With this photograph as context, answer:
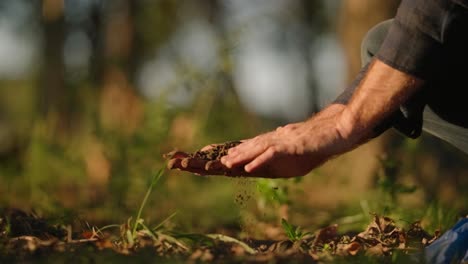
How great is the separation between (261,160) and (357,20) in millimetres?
4454

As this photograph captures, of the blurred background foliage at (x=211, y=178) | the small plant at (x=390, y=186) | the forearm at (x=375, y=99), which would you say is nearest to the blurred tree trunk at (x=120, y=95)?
the blurred background foliage at (x=211, y=178)

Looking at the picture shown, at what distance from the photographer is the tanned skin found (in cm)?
251

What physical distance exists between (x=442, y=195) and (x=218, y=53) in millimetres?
2371

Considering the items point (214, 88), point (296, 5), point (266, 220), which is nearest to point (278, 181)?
point (266, 220)

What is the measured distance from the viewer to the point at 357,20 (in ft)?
21.9

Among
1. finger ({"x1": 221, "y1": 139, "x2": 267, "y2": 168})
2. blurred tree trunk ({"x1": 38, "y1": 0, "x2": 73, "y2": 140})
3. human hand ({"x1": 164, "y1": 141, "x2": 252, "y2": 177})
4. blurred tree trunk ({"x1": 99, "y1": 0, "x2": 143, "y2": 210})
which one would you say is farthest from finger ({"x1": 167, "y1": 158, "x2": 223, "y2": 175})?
blurred tree trunk ({"x1": 38, "y1": 0, "x2": 73, "y2": 140})

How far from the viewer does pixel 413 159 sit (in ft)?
18.5

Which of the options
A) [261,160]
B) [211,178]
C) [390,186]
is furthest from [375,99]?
[211,178]

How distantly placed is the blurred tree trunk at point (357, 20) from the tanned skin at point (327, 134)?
398 centimetres

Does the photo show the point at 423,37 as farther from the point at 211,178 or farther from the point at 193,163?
the point at 211,178

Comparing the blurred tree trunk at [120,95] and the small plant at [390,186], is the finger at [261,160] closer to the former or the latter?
the small plant at [390,186]

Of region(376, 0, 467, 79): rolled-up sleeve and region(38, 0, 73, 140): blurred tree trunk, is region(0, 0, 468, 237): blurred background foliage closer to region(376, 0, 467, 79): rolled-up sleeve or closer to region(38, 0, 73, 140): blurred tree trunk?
region(376, 0, 467, 79): rolled-up sleeve

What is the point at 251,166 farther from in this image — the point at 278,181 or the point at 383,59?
the point at 278,181

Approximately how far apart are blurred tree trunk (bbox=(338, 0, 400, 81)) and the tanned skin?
3.98 meters
